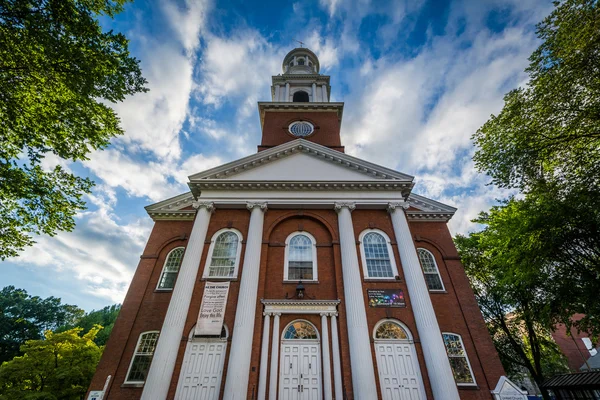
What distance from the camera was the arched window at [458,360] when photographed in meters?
11.5

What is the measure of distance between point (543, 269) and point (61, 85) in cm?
2268

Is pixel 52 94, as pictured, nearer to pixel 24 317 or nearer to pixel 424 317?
pixel 424 317

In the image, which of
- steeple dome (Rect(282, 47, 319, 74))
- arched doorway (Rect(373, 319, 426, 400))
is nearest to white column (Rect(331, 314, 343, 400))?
arched doorway (Rect(373, 319, 426, 400))

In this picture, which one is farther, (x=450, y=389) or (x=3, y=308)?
(x=3, y=308)

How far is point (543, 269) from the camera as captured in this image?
13.4 metres

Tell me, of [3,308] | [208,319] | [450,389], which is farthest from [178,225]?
[3,308]

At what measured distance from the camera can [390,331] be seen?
38.4 feet

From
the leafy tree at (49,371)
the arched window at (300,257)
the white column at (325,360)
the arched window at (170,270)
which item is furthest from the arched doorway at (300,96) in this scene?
the leafy tree at (49,371)

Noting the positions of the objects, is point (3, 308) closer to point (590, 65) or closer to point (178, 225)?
point (178, 225)

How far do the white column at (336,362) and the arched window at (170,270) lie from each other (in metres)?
8.83

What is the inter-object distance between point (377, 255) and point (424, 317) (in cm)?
353

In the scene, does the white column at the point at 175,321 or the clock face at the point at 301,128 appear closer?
the white column at the point at 175,321

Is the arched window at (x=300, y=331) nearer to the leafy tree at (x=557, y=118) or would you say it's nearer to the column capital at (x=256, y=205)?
the column capital at (x=256, y=205)

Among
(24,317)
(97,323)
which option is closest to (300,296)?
(24,317)
